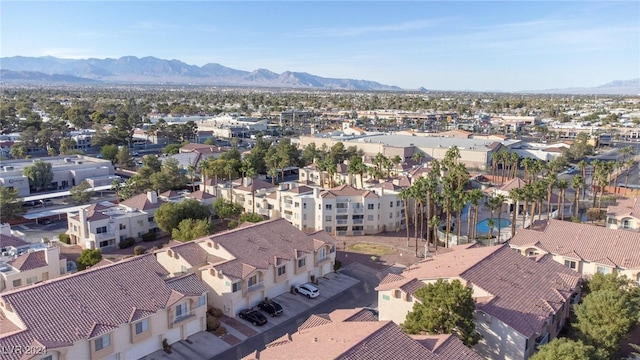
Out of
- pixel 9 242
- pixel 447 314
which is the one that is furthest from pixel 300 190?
pixel 447 314

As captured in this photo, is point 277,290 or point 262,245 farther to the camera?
point 262,245

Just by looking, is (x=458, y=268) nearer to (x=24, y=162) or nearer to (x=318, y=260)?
(x=318, y=260)

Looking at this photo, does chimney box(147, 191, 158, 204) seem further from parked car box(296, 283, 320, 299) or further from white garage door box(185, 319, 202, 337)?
white garage door box(185, 319, 202, 337)

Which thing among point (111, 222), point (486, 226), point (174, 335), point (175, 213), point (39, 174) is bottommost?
point (486, 226)

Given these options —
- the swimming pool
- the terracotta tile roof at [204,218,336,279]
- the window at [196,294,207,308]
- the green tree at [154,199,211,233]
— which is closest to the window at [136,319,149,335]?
the window at [196,294,207,308]

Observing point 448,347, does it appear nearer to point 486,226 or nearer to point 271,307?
point 271,307
